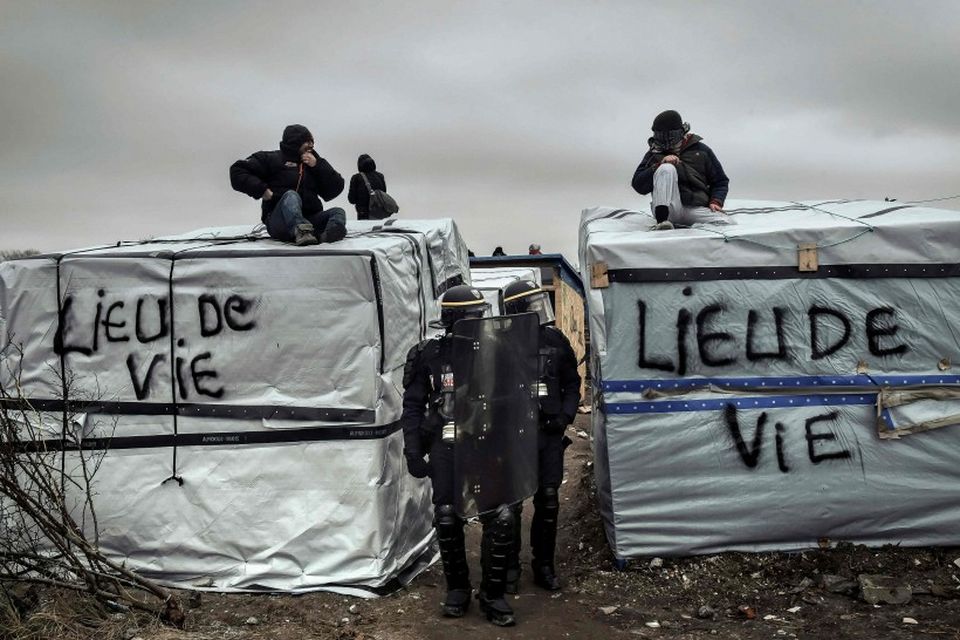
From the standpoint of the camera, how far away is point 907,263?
6.30 metres

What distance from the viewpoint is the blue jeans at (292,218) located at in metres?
6.89

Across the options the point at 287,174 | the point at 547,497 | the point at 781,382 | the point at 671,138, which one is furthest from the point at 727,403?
the point at 287,174

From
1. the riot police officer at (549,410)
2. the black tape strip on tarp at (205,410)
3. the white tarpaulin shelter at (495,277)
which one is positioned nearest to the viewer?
the riot police officer at (549,410)

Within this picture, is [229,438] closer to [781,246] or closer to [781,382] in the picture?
[781,382]

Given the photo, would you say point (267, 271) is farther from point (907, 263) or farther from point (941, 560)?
point (941, 560)

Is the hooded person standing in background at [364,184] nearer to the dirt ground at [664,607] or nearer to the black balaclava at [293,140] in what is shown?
the black balaclava at [293,140]

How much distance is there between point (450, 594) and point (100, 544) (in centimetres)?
272

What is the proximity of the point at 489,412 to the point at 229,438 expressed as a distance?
208 cm

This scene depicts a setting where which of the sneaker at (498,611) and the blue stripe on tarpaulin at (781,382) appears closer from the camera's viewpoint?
the sneaker at (498,611)

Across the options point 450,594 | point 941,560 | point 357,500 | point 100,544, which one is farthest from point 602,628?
point 100,544

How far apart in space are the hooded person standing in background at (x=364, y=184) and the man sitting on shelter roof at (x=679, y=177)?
140 inches

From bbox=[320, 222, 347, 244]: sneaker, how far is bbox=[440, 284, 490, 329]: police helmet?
4.43ft

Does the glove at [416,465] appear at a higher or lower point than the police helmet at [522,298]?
lower

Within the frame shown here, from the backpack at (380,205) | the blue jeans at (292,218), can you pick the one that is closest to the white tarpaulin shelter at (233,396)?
the blue jeans at (292,218)
